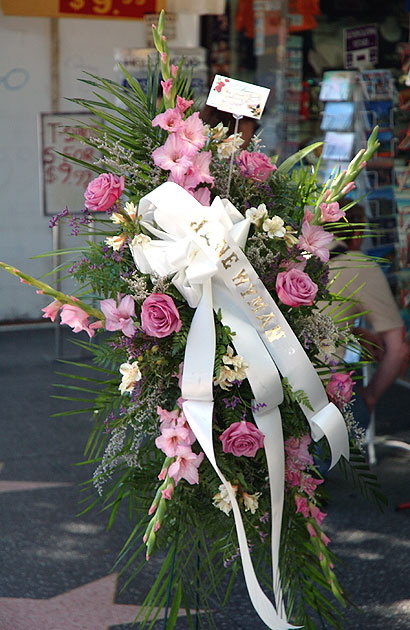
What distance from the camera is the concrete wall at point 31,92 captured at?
26.2 feet

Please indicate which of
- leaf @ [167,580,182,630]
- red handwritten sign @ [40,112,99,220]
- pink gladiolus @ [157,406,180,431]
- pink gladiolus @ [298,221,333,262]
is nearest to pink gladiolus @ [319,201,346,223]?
pink gladiolus @ [298,221,333,262]

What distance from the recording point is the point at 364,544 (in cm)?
401

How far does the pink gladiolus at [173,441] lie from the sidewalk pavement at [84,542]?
871mm

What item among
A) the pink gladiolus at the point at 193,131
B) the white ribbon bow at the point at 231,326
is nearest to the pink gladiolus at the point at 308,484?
the white ribbon bow at the point at 231,326

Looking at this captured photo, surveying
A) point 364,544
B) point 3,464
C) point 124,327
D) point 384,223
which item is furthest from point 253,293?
point 384,223

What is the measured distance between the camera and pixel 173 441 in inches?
84.3

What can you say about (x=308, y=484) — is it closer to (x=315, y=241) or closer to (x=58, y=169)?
(x=315, y=241)

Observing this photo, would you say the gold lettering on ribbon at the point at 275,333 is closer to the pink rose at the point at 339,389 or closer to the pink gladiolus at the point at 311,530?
the pink rose at the point at 339,389

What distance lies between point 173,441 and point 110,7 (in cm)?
631

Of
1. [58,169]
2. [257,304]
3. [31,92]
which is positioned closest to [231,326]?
[257,304]

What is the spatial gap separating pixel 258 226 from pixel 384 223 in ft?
13.6

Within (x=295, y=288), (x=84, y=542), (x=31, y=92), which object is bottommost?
(x=84, y=542)

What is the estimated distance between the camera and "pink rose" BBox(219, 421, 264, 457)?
211 centimetres

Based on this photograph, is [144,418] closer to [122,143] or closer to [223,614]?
[122,143]
